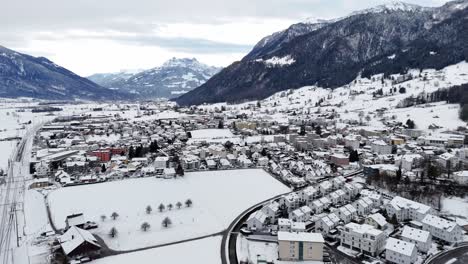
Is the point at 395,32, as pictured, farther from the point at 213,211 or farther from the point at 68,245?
the point at 68,245

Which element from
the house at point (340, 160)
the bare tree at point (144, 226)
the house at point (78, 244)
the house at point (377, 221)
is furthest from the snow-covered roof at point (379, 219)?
the house at point (78, 244)

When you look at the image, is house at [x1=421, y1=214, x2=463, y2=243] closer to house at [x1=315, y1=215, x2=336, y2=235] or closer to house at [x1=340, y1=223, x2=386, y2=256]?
house at [x1=340, y1=223, x2=386, y2=256]

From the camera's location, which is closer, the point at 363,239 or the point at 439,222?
the point at 363,239

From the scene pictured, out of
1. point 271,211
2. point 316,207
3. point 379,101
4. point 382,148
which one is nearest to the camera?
point 271,211

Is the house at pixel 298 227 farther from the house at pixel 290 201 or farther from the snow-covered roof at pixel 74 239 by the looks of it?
the snow-covered roof at pixel 74 239

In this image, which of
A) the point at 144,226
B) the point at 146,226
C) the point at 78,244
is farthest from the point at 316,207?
the point at 78,244

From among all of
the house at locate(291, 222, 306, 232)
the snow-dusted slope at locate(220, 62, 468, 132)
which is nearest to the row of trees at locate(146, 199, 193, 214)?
the house at locate(291, 222, 306, 232)

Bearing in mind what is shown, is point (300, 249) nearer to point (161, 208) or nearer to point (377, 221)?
point (377, 221)
